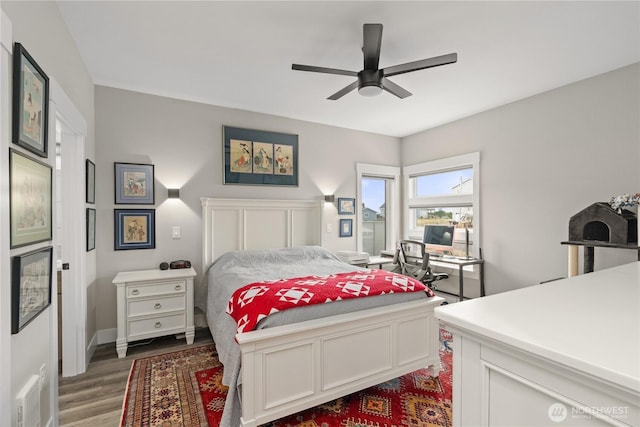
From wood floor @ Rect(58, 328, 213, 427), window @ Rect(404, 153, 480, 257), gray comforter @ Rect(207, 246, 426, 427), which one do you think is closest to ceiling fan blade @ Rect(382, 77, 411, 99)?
gray comforter @ Rect(207, 246, 426, 427)

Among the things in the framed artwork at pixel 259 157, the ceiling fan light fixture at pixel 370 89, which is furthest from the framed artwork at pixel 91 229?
the ceiling fan light fixture at pixel 370 89

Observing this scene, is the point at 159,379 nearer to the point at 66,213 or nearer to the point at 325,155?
the point at 66,213

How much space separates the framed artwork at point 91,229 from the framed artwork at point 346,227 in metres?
3.01

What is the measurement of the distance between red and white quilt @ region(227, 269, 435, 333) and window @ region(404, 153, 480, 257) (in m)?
2.10

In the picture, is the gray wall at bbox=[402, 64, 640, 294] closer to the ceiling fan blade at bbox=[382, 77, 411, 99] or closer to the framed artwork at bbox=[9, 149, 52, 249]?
the ceiling fan blade at bbox=[382, 77, 411, 99]

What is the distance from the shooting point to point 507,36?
87.9 inches

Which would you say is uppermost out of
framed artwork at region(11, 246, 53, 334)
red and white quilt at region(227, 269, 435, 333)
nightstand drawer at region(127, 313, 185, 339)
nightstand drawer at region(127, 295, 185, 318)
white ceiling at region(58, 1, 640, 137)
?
white ceiling at region(58, 1, 640, 137)

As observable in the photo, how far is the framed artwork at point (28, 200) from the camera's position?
1242mm

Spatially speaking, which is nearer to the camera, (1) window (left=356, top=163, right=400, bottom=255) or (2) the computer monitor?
(2) the computer monitor

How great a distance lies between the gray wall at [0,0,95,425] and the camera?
3.85 feet

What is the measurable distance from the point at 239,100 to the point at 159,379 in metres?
2.89

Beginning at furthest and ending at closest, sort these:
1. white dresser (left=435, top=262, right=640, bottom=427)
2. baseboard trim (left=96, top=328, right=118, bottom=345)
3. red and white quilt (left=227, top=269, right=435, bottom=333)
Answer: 1. baseboard trim (left=96, top=328, right=118, bottom=345)
2. red and white quilt (left=227, top=269, right=435, bottom=333)
3. white dresser (left=435, top=262, right=640, bottom=427)

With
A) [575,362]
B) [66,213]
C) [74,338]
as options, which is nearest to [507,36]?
[575,362]

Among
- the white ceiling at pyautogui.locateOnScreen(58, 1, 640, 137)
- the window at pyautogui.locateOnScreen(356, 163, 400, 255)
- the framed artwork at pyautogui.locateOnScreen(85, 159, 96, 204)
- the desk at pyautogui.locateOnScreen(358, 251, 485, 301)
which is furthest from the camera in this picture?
the window at pyautogui.locateOnScreen(356, 163, 400, 255)
